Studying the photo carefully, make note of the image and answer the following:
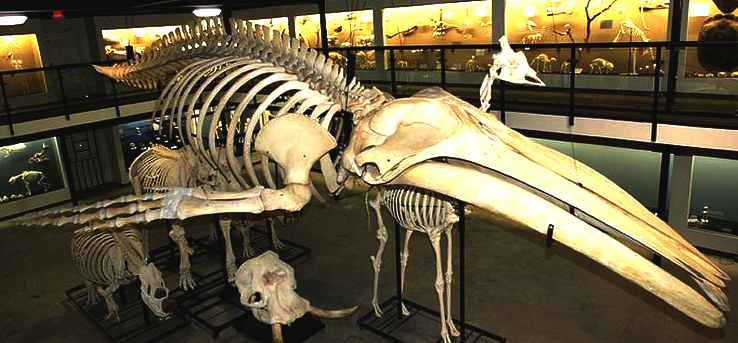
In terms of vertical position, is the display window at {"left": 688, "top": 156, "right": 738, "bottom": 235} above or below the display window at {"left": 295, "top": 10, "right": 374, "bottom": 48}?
below

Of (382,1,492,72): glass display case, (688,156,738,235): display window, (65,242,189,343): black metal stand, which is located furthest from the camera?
(382,1,492,72): glass display case

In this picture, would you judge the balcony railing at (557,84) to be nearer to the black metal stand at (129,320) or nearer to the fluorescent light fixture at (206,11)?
the fluorescent light fixture at (206,11)

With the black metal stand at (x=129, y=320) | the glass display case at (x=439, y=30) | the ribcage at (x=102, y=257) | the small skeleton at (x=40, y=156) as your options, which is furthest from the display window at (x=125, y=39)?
the ribcage at (x=102, y=257)

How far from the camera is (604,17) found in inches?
371

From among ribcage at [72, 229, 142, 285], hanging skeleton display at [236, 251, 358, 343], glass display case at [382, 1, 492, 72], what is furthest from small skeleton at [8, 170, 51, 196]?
hanging skeleton display at [236, 251, 358, 343]

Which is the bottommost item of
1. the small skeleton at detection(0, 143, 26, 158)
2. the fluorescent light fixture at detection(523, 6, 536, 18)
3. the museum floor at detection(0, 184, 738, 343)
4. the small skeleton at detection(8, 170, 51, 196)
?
the museum floor at detection(0, 184, 738, 343)

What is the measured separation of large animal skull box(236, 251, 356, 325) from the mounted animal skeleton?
0.88 metres

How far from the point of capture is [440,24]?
1116 centimetres

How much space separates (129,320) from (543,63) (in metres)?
Answer: 6.18

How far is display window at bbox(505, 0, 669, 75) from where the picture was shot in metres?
7.66

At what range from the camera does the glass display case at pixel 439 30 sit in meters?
8.70

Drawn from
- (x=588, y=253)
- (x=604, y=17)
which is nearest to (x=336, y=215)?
(x=604, y=17)

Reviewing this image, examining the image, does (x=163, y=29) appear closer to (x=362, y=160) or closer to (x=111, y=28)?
(x=111, y=28)

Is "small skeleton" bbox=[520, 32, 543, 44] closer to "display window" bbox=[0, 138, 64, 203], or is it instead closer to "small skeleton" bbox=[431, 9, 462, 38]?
"small skeleton" bbox=[431, 9, 462, 38]
